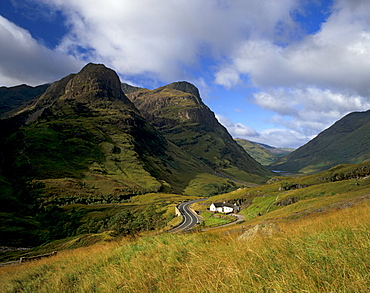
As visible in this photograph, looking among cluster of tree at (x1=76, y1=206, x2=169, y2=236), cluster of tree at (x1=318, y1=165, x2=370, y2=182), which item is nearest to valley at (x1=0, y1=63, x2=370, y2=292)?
cluster of tree at (x1=318, y1=165, x2=370, y2=182)

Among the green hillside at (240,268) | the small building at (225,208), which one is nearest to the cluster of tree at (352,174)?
the small building at (225,208)

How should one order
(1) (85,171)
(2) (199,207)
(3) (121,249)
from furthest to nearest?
(1) (85,171) < (2) (199,207) < (3) (121,249)

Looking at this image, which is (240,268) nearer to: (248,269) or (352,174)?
(248,269)

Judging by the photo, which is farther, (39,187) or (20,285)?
(39,187)

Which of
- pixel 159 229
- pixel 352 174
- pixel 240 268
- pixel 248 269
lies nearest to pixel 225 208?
pixel 352 174

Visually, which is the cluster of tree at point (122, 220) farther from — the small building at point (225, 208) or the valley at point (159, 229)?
the small building at point (225, 208)

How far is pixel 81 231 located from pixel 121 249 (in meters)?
82.5

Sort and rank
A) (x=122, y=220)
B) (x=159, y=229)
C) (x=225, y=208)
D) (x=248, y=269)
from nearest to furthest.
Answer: (x=248, y=269) < (x=159, y=229) < (x=225, y=208) < (x=122, y=220)

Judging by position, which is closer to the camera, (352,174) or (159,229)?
(159,229)

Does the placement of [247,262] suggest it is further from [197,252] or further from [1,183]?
[1,183]

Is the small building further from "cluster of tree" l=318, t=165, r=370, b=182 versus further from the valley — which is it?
"cluster of tree" l=318, t=165, r=370, b=182

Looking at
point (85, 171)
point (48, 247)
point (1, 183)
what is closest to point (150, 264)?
point (48, 247)

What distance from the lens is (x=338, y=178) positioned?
68.1 metres

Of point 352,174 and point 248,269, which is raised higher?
point 248,269
